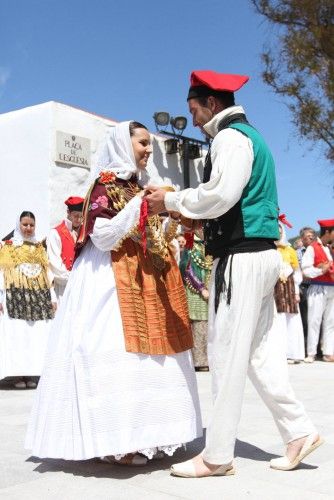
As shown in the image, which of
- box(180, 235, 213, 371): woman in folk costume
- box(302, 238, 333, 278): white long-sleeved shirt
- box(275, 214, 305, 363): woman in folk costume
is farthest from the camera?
box(302, 238, 333, 278): white long-sleeved shirt

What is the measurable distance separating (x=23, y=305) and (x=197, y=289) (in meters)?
2.14

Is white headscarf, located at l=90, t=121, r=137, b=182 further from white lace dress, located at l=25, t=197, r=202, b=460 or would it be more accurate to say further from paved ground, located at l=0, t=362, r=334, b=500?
paved ground, located at l=0, t=362, r=334, b=500

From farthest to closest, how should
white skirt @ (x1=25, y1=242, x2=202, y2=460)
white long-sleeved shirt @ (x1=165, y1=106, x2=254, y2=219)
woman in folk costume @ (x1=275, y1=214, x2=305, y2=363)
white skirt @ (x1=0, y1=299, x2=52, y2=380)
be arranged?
woman in folk costume @ (x1=275, y1=214, x2=305, y2=363) < white skirt @ (x1=0, y1=299, x2=52, y2=380) < white skirt @ (x1=25, y1=242, x2=202, y2=460) < white long-sleeved shirt @ (x1=165, y1=106, x2=254, y2=219)

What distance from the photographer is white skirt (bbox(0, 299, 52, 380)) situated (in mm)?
6598

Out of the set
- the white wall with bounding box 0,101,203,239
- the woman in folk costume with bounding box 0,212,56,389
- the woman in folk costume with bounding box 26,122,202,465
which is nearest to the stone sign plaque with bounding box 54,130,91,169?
the white wall with bounding box 0,101,203,239

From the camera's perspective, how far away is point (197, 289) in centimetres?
770

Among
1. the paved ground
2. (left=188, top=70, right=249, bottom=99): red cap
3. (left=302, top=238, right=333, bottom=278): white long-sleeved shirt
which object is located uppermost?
(left=188, top=70, right=249, bottom=99): red cap

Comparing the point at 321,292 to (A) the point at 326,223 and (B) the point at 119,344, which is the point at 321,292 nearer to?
(A) the point at 326,223

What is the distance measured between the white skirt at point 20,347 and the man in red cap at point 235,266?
3858 millimetres

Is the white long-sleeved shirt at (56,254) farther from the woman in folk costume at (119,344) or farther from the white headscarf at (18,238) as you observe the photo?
the woman in folk costume at (119,344)

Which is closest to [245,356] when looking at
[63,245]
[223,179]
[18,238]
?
[223,179]

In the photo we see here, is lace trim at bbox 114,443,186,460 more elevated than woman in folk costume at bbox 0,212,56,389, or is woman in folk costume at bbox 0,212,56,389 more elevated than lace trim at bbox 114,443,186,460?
woman in folk costume at bbox 0,212,56,389

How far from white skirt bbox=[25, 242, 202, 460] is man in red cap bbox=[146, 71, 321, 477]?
281 millimetres

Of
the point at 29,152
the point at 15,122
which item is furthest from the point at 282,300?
the point at 15,122
